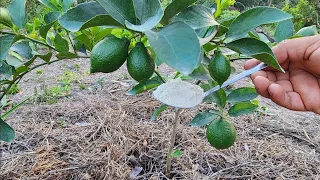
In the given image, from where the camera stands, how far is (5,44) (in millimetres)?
697

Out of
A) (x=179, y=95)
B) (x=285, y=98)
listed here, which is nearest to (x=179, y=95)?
(x=179, y=95)

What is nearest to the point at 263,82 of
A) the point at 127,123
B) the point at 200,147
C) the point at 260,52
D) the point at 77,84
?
the point at 260,52

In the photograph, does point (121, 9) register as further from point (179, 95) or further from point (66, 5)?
point (66, 5)

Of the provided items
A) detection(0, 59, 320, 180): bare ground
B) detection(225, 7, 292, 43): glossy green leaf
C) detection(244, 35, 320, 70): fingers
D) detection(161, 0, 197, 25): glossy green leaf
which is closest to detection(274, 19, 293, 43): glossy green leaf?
detection(244, 35, 320, 70): fingers

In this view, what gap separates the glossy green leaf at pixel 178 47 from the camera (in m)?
0.47

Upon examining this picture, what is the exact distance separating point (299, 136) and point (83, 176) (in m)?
1.41

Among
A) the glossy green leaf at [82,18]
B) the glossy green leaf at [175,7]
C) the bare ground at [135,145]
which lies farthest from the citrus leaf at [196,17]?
the bare ground at [135,145]

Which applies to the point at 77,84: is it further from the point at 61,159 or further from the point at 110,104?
the point at 61,159

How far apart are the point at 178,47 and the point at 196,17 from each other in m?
0.18

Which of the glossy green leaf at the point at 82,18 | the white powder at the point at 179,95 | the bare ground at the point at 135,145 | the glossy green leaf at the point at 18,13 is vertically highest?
the glossy green leaf at the point at 82,18

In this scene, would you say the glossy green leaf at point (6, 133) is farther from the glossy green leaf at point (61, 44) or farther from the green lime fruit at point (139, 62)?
the green lime fruit at point (139, 62)

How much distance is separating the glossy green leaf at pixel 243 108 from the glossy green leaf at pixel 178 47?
0.80 meters

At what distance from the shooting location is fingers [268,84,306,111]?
1.00 meters

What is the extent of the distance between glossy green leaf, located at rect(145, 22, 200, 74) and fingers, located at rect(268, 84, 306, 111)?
0.58 meters
